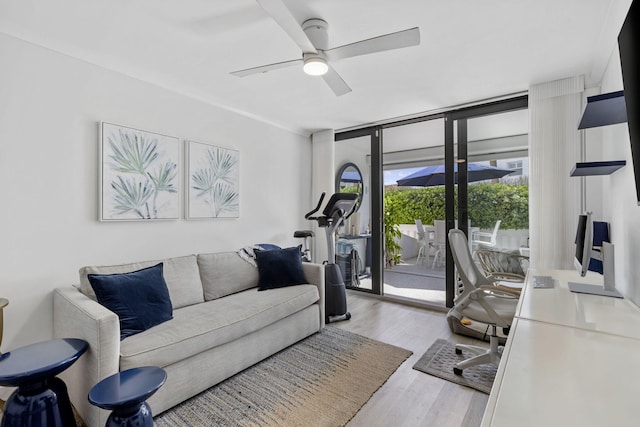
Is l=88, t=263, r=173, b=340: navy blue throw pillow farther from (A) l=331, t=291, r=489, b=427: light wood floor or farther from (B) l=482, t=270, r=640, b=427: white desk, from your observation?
(B) l=482, t=270, r=640, b=427: white desk

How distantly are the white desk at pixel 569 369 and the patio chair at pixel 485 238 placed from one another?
1877 millimetres

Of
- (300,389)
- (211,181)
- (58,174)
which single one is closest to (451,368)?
(300,389)

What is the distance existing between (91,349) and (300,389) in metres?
1.30

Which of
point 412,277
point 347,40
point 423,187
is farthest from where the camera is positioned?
point 412,277

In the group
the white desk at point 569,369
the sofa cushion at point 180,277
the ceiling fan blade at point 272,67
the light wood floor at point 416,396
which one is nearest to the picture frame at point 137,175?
the sofa cushion at point 180,277

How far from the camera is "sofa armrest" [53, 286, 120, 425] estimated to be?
164 cm

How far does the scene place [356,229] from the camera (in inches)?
183

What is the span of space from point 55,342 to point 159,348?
549 millimetres

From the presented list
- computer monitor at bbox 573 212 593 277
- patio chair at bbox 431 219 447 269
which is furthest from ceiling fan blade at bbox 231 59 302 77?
patio chair at bbox 431 219 447 269

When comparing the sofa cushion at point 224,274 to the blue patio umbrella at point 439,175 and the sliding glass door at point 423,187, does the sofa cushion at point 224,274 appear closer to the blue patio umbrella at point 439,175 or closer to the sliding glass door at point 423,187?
the sliding glass door at point 423,187

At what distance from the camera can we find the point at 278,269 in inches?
123

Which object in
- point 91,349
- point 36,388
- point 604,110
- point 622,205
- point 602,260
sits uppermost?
point 604,110

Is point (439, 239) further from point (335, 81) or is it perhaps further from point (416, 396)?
point (335, 81)

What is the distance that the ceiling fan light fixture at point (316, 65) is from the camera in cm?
197
